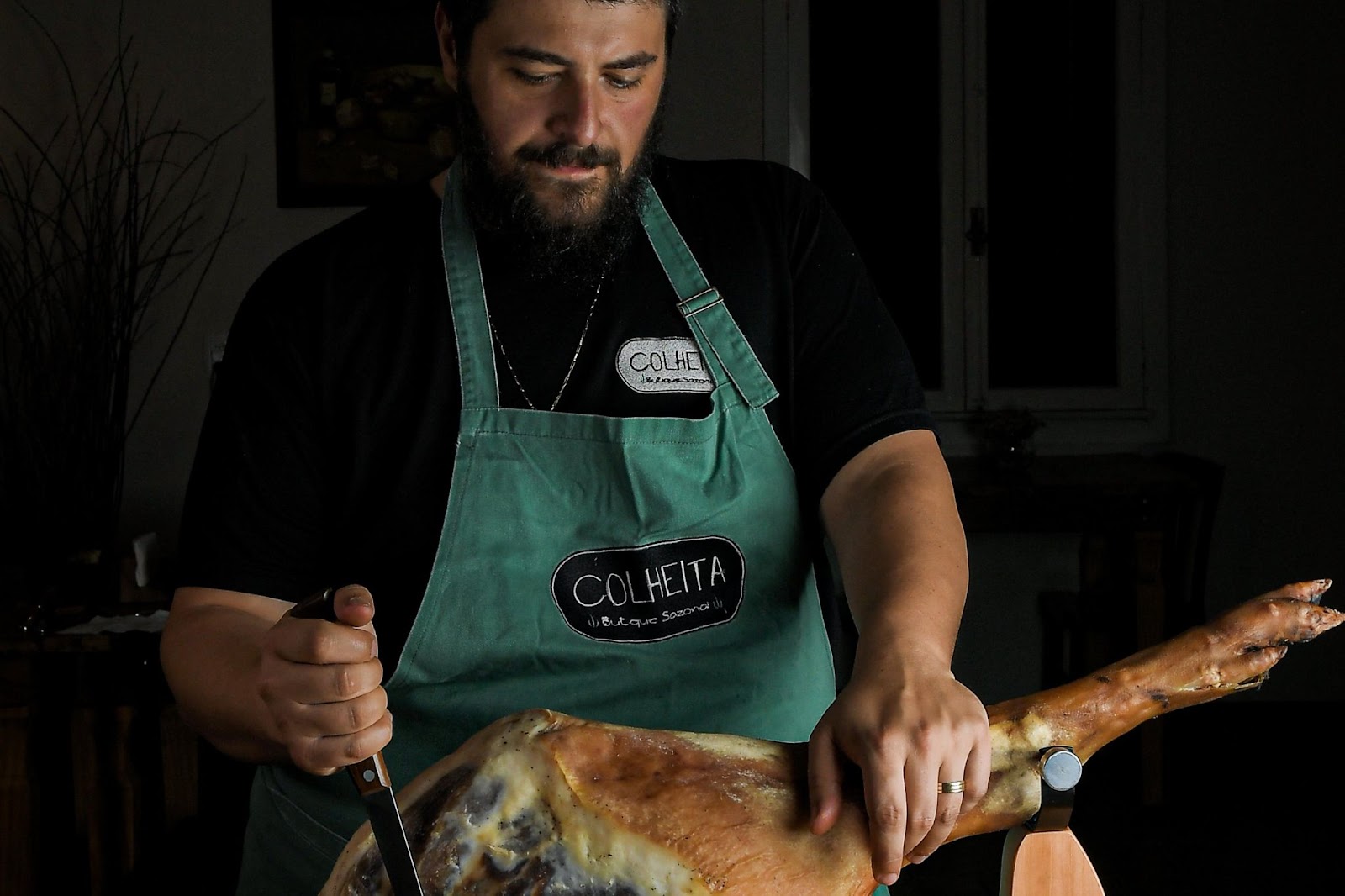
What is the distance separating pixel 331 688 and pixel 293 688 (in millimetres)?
42

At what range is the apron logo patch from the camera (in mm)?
1154

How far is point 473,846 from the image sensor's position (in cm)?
91

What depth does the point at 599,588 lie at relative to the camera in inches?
45.9

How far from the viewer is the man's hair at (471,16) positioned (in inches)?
45.3

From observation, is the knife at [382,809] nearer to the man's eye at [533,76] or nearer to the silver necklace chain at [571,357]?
the silver necklace chain at [571,357]

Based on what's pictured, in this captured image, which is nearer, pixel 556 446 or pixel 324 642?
pixel 324 642

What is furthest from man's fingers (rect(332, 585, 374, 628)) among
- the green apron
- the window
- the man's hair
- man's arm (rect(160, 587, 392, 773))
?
the window

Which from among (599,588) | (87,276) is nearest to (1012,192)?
(87,276)

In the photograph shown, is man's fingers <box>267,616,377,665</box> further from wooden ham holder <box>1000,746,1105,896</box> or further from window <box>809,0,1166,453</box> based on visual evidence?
window <box>809,0,1166,453</box>

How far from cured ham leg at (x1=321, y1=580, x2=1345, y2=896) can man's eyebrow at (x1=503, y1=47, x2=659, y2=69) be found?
0.58 metres

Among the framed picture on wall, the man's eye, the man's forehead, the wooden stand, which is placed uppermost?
the framed picture on wall

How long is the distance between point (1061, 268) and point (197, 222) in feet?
9.15

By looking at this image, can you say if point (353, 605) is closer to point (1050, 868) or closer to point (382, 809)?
point (382, 809)

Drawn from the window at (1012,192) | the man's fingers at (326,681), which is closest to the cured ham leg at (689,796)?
the man's fingers at (326,681)
